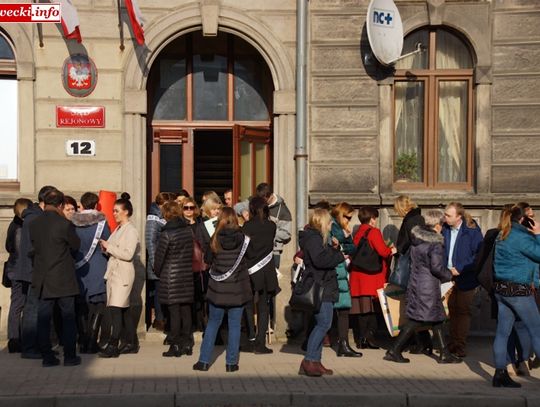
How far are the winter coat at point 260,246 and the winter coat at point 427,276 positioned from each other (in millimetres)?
1690

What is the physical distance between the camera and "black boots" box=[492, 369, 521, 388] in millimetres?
10203

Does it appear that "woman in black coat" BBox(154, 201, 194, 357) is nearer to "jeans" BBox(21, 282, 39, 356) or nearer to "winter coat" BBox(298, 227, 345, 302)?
"jeans" BBox(21, 282, 39, 356)

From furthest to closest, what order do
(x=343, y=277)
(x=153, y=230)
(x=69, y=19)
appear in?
(x=69, y=19) → (x=153, y=230) → (x=343, y=277)

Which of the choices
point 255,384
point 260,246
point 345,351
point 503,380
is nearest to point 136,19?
point 260,246

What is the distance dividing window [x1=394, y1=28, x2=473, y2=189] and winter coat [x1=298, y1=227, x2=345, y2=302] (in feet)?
13.9

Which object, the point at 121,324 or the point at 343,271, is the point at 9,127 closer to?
the point at 121,324

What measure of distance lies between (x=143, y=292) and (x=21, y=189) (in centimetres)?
218

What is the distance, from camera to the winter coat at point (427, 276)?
37.0 ft

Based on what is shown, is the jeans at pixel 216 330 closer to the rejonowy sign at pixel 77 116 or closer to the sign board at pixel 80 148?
the sign board at pixel 80 148

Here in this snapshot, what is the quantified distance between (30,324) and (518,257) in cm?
554

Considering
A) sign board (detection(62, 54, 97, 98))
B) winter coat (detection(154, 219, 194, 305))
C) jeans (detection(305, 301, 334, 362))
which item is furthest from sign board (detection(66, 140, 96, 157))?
jeans (detection(305, 301, 334, 362))

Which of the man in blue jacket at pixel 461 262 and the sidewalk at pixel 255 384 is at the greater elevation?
the man in blue jacket at pixel 461 262

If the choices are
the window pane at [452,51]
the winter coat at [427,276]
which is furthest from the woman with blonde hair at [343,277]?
the window pane at [452,51]

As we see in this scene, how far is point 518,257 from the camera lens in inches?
398
